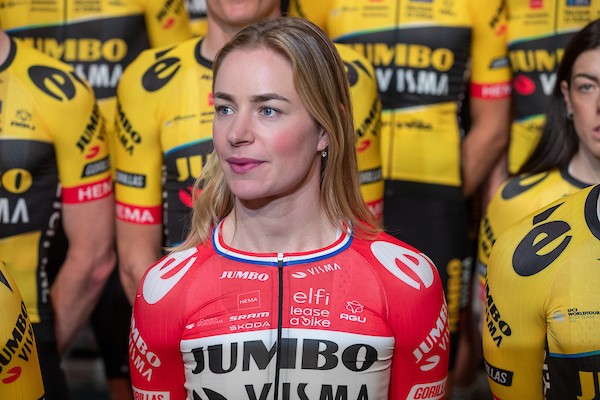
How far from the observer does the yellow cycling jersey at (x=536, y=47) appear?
175 inches

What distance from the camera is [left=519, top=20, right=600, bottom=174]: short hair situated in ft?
12.3

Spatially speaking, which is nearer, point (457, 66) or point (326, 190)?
point (326, 190)

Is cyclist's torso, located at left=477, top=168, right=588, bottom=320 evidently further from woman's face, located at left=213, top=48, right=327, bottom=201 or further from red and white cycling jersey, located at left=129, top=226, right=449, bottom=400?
woman's face, located at left=213, top=48, right=327, bottom=201

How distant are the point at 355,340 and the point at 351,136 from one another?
21.7 inches

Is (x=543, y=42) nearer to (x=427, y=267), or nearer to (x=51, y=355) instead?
(x=427, y=267)

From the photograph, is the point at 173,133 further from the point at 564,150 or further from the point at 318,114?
the point at 564,150

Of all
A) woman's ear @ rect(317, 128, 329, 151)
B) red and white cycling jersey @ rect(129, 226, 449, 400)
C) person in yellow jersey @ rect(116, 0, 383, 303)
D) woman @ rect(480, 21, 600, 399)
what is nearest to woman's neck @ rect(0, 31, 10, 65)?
person in yellow jersey @ rect(116, 0, 383, 303)

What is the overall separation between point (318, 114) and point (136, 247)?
1.38m

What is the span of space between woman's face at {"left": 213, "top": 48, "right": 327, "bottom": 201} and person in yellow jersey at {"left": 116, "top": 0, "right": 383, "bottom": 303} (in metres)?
1.01

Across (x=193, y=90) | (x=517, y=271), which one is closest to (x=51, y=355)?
(x=193, y=90)

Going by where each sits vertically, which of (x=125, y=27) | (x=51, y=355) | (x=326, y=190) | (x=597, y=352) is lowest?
(x=51, y=355)

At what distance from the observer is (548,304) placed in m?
2.61

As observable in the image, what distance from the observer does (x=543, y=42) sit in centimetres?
446

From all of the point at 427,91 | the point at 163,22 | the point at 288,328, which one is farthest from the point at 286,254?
the point at 163,22
